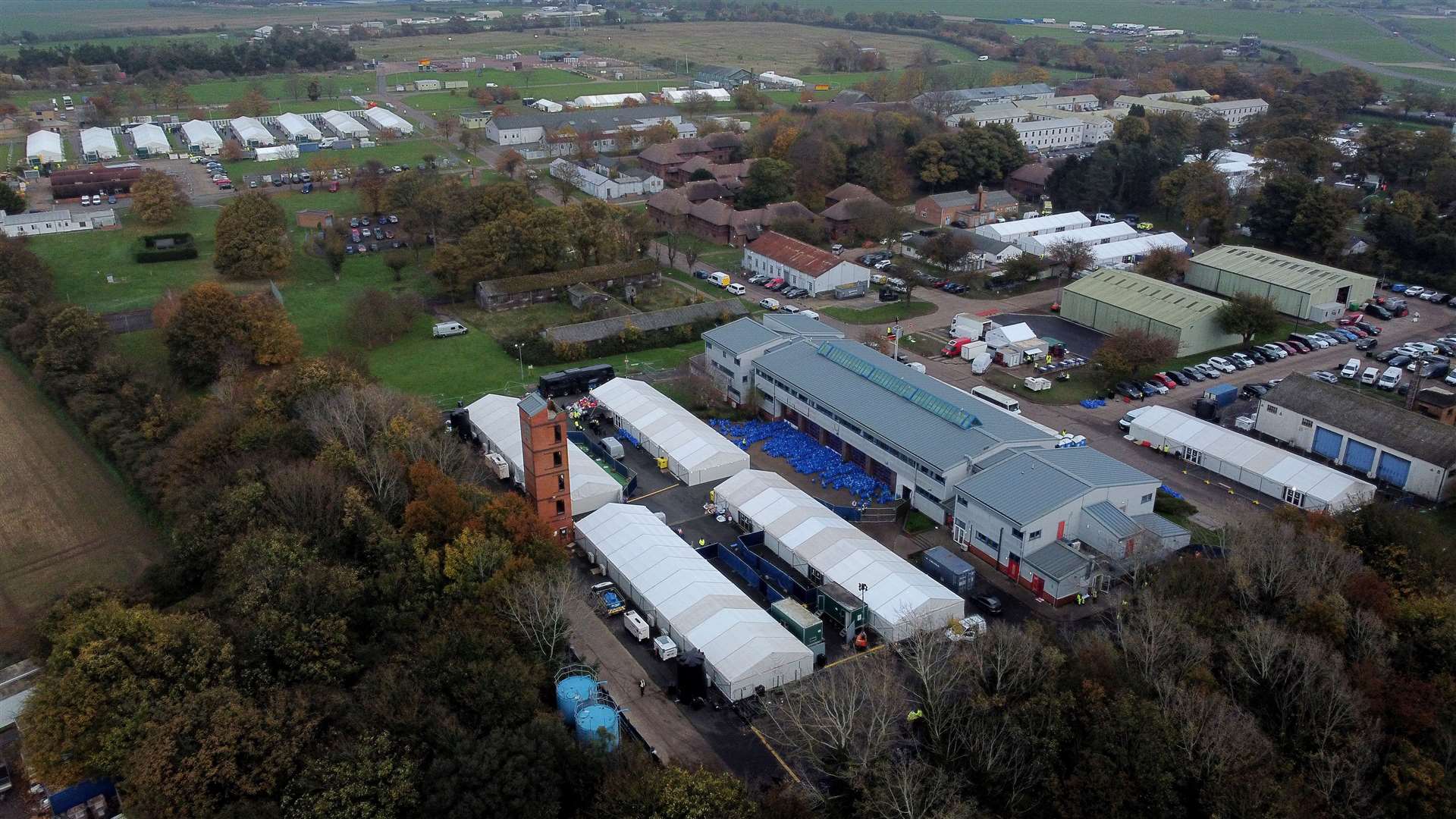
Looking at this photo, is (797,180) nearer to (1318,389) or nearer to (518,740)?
(1318,389)

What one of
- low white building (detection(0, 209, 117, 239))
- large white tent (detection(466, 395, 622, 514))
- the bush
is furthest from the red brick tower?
low white building (detection(0, 209, 117, 239))

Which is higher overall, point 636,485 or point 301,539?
point 301,539

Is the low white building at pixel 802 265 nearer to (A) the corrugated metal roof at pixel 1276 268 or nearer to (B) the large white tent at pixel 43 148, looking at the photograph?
(A) the corrugated metal roof at pixel 1276 268

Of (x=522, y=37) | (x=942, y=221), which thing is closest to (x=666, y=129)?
(x=942, y=221)

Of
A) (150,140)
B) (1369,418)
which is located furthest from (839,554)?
(150,140)

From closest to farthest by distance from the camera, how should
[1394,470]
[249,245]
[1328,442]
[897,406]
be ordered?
[1394,470]
[897,406]
[1328,442]
[249,245]

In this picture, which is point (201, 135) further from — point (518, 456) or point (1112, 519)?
point (1112, 519)

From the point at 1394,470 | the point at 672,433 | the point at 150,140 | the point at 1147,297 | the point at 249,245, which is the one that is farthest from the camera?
the point at 150,140
